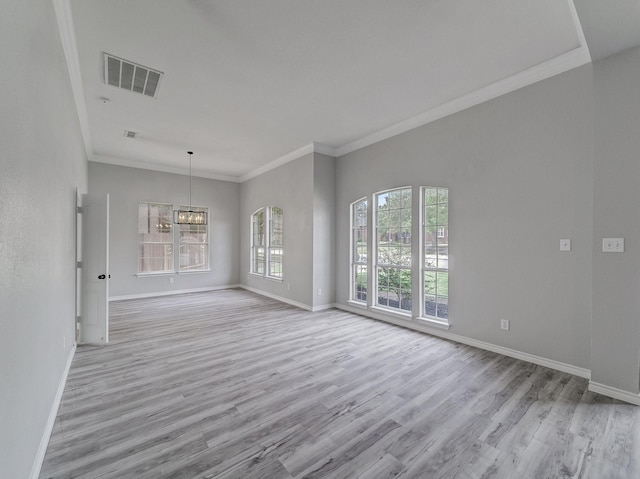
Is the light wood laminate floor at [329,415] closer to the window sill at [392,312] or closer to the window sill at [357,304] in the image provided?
the window sill at [392,312]

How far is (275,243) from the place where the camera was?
687 cm

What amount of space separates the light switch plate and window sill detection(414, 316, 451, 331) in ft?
6.25

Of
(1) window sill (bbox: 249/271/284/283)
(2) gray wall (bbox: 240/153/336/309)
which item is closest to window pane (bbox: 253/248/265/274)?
(1) window sill (bbox: 249/271/284/283)

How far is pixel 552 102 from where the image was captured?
3.02 m

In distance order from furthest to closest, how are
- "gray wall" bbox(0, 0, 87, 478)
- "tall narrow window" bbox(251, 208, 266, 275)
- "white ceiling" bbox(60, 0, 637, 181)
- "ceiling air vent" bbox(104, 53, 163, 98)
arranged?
"tall narrow window" bbox(251, 208, 266, 275) < "ceiling air vent" bbox(104, 53, 163, 98) < "white ceiling" bbox(60, 0, 637, 181) < "gray wall" bbox(0, 0, 87, 478)

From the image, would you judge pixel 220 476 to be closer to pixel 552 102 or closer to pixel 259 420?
pixel 259 420

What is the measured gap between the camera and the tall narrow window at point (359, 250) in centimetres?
527

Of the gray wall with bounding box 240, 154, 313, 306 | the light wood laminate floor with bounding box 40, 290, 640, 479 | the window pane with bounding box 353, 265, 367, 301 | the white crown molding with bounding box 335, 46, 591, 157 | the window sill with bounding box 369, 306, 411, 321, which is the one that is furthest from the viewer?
the gray wall with bounding box 240, 154, 313, 306

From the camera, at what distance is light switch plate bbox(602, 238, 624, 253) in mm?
2427

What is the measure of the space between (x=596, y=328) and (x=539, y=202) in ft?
4.33

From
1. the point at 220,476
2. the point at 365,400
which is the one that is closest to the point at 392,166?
the point at 365,400

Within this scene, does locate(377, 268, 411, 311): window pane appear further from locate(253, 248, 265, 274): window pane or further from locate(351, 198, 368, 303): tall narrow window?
Result: locate(253, 248, 265, 274): window pane

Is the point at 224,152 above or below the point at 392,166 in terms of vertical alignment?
above

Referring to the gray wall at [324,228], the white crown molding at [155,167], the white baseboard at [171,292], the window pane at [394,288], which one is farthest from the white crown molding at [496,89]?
the white baseboard at [171,292]
